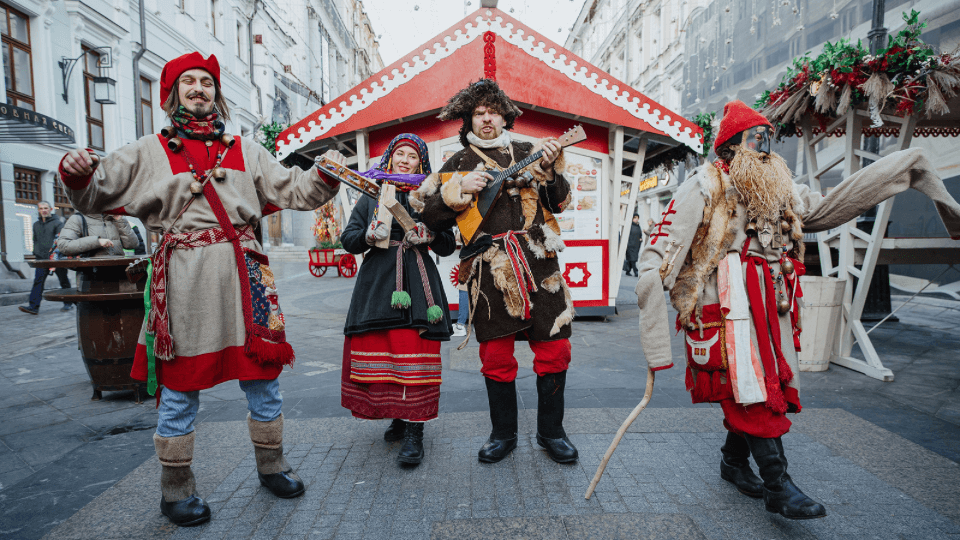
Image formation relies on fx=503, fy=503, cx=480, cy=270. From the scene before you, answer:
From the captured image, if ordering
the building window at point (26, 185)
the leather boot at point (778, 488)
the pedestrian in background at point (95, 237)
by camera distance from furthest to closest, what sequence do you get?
the building window at point (26, 185), the pedestrian in background at point (95, 237), the leather boot at point (778, 488)

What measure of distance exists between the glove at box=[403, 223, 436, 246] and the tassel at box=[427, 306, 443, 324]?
0.36 meters

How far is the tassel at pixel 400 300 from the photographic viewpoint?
2539 mm

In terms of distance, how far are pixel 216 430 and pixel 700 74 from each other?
17686 millimetres

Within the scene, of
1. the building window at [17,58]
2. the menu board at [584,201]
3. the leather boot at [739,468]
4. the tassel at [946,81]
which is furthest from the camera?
the building window at [17,58]

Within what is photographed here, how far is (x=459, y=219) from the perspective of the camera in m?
2.52

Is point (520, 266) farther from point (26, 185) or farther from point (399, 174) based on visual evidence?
point (26, 185)

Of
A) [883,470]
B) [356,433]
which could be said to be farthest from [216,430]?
[883,470]

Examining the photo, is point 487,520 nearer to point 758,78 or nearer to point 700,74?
point 758,78

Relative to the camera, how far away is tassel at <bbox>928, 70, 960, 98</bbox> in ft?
11.3

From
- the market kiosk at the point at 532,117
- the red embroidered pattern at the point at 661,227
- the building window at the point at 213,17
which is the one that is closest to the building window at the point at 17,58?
the building window at the point at 213,17

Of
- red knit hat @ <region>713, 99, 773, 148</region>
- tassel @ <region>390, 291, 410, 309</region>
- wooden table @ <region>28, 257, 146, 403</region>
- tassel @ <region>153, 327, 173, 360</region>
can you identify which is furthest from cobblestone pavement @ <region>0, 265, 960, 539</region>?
red knit hat @ <region>713, 99, 773, 148</region>

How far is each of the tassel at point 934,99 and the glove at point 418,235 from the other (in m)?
3.68

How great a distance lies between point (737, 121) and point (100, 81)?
12580mm

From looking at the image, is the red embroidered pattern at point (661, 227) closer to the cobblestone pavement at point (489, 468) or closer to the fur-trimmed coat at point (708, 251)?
the fur-trimmed coat at point (708, 251)
